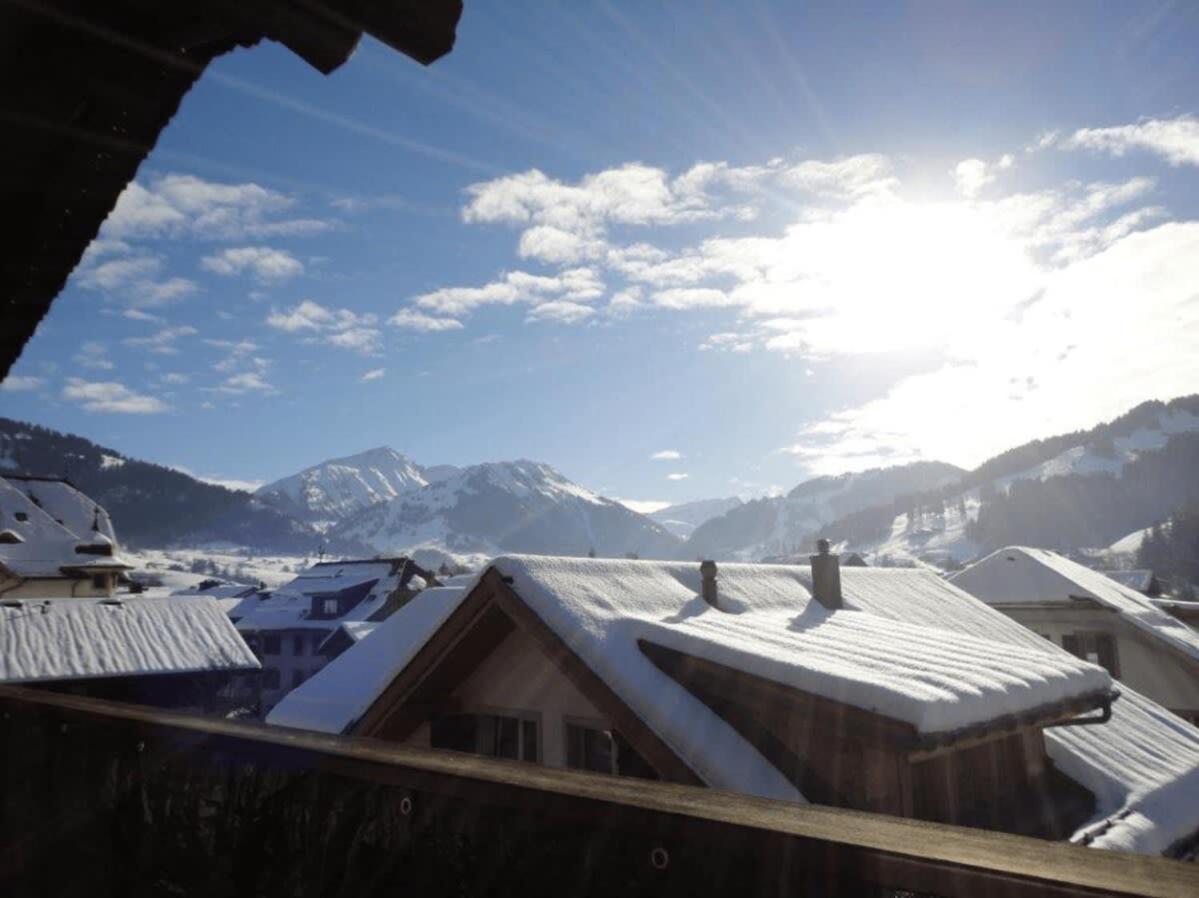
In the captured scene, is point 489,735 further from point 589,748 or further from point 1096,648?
point 1096,648

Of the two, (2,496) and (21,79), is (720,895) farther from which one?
(2,496)

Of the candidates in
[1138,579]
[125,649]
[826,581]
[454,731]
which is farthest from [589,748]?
[1138,579]

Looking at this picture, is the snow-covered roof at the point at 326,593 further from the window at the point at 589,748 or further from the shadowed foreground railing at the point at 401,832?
the shadowed foreground railing at the point at 401,832

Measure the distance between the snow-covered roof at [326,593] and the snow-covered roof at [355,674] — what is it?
46.6 metres

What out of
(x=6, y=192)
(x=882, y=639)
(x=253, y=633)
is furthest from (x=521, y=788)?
(x=253, y=633)

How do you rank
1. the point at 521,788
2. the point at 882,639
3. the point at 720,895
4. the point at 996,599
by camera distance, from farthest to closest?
the point at 996,599 → the point at 882,639 → the point at 521,788 → the point at 720,895

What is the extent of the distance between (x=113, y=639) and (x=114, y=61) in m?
33.4

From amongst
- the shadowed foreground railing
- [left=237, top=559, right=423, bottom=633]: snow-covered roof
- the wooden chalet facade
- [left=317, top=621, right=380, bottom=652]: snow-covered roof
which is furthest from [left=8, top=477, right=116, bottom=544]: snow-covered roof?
the shadowed foreground railing

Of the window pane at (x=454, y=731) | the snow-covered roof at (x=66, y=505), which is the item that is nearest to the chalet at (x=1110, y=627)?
the window pane at (x=454, y=731)

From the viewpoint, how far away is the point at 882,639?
9906mm

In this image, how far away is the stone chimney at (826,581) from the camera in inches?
496

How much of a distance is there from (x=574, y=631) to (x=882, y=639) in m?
4.08

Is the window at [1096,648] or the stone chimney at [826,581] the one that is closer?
the stone chimney at [826,581]

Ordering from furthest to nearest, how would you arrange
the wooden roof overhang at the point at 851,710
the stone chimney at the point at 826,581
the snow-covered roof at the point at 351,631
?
the snow-covered roof at the point at 351,631 → the stone chimney at the point at 826,581 → the wooden roof overhang at the point at 851,710
